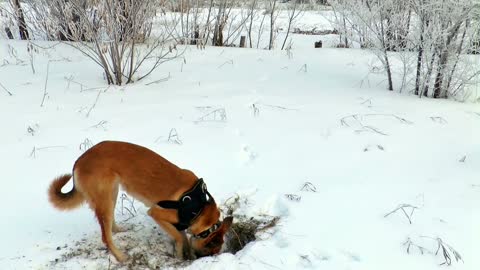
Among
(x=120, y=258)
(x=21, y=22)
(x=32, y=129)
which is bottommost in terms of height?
(x=120, y=258)

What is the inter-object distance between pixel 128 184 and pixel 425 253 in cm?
202

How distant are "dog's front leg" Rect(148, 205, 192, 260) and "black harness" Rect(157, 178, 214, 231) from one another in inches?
1.5

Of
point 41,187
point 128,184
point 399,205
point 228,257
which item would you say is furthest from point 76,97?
point 399,205

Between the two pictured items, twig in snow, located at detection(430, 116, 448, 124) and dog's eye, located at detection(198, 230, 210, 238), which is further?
twig in snow, located at detection(430, 116, 448, 124)

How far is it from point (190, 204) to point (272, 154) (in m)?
1.71

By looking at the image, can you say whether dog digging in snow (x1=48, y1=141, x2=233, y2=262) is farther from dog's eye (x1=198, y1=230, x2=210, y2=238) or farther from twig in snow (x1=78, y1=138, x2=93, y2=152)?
twig in snow (x1=78, y1=138, x2=93, y2=152)

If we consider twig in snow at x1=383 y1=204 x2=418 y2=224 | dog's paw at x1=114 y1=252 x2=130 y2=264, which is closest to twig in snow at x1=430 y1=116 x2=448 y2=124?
twig in snow at x1=383 y1=204 x2=418 y2=224

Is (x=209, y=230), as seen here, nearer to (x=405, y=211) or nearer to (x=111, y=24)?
(x=405, y=211)

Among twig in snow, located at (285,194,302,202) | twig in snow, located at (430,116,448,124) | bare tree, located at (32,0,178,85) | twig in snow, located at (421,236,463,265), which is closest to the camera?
twig in snow, located at (421,236,463,265)

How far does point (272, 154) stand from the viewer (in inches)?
177

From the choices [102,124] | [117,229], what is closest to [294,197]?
[117,229]

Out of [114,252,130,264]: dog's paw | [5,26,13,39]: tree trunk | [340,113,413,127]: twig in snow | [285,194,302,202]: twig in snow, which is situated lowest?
[114,252,130,264]: dog's paw

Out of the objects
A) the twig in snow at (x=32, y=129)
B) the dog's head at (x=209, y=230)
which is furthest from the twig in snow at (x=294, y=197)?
the twig in snow at (x=32, y=129)

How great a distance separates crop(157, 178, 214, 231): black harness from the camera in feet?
9.64
